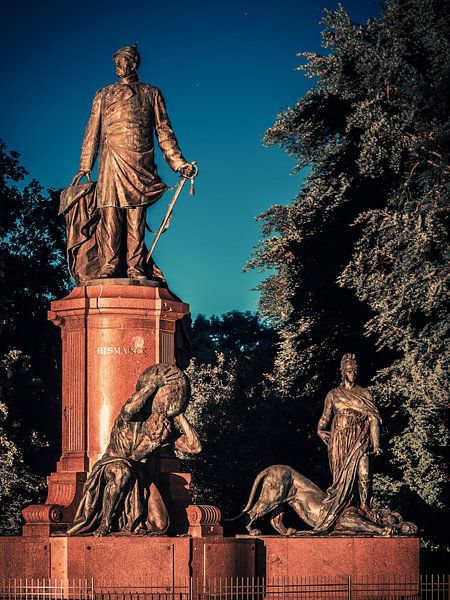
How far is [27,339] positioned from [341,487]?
20.4 meters

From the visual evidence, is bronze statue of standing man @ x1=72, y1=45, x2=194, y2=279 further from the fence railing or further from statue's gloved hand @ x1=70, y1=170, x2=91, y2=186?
the fence railing

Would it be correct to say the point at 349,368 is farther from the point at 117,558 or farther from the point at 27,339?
the point at 27,339

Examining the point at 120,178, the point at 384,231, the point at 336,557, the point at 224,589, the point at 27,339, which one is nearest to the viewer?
the point at 224,589

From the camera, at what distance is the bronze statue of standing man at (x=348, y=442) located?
23.6 metres

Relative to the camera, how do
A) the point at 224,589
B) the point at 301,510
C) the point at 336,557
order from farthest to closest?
the point at 301,510, the point at 336,557, the point at 224,589

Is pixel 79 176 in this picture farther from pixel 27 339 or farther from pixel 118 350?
pixel 27 339

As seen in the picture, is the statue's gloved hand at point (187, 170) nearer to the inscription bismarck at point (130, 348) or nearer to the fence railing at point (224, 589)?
the inscription bismarck at point (130, 348)

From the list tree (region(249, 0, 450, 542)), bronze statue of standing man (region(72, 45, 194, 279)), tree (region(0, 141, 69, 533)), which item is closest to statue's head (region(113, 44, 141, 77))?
bronze statue of standing man (region(72, 45, 194, 279))

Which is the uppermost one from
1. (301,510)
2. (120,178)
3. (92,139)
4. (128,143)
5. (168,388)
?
(92,139)

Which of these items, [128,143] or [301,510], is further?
[128,143]

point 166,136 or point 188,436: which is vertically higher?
point 166,136

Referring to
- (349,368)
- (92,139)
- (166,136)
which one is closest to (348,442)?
(349,368)

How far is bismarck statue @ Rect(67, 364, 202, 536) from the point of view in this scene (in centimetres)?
2098

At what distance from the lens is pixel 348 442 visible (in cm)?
2403
